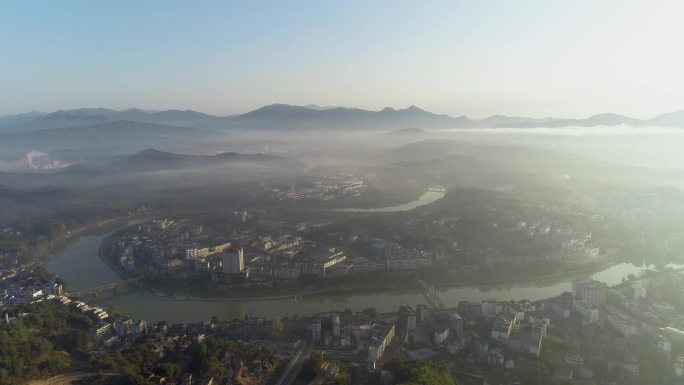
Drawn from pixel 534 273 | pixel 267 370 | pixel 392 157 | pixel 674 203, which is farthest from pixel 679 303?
pixel 392 157

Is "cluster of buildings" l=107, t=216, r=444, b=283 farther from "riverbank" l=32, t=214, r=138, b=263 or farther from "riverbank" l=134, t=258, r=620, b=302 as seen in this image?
"riverbank" l=32, t=214, r=138, b=263

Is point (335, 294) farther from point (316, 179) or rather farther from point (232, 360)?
point (316, 179)

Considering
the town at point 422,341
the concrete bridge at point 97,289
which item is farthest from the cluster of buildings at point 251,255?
the town at point 422,341

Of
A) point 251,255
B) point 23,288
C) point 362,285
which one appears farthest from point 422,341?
point 23,288

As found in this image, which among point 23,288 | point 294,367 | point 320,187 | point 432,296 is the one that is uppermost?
point 320,187

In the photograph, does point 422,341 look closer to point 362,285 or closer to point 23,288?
point 362,285

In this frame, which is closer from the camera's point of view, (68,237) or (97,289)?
(97,289)
